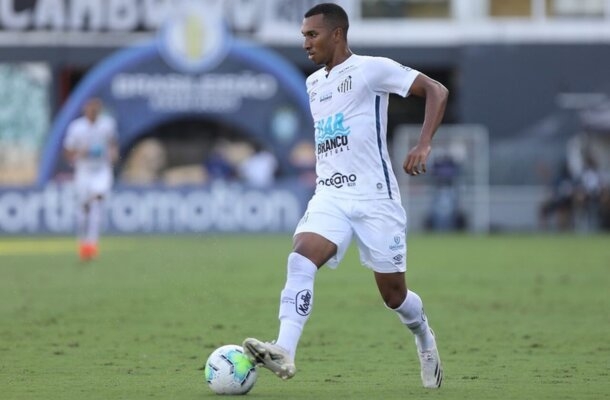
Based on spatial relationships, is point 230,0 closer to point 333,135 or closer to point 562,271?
point 562,271

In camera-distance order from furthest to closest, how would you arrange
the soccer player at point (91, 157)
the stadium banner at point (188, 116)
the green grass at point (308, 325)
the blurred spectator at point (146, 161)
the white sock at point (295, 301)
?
the blurred spectator at point (146, 161), the stadium banner at point (188, 116), the soccer player at point (91, 157), the green grass at point (308, 325), the white sock at point (295, 301)

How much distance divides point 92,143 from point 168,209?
10293 millimetres

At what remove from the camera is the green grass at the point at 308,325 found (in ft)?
31.9

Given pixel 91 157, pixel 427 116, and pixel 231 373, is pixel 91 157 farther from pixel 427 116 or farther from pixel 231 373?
pixel 231 373

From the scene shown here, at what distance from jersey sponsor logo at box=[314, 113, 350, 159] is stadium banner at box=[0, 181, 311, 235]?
83.4 feet

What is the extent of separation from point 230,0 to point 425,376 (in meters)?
30.6

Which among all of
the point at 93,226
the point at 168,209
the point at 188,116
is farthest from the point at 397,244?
the point at 188,116

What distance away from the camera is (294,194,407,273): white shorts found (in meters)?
9.35

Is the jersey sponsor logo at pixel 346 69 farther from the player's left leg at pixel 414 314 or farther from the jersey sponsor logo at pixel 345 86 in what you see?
the player's left leg at pixel 414 314

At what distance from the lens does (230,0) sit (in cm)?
3941

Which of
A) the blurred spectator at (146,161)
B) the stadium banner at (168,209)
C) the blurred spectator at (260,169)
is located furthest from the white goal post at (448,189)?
the blurred spectator at (146,161)

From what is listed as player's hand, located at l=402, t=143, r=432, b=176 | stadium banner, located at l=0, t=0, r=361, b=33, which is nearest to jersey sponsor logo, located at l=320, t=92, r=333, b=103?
player's hand, located at l=402, t=143, r=432, b=176

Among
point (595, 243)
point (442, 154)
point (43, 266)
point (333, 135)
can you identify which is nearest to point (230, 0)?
point (442, 154)

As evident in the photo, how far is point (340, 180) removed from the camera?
9.52 meters
